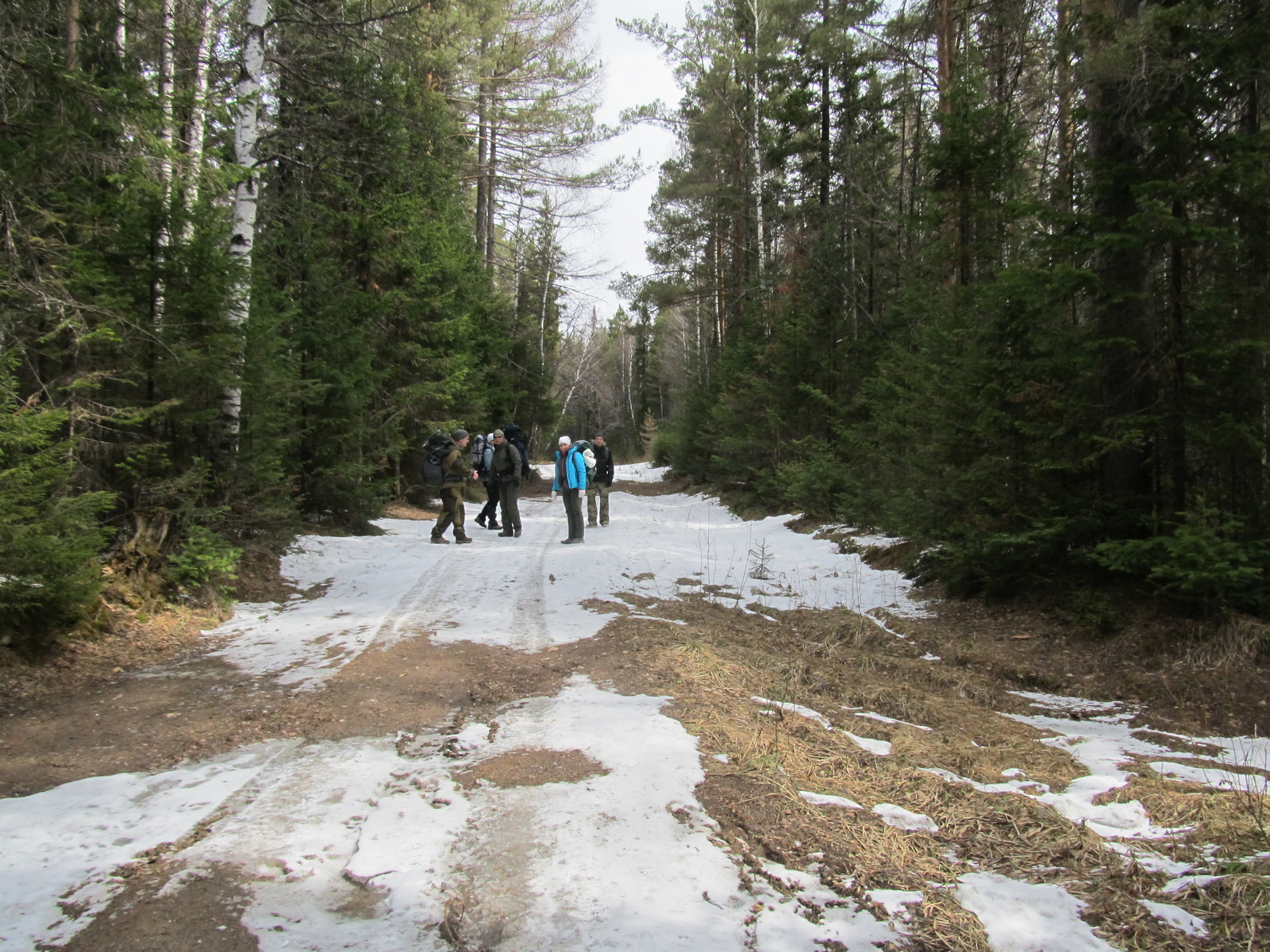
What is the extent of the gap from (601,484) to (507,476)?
268 cm

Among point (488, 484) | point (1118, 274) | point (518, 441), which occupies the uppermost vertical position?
point (1118, 274)

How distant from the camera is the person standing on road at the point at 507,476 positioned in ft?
40.8

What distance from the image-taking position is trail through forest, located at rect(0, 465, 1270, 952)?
2703mm

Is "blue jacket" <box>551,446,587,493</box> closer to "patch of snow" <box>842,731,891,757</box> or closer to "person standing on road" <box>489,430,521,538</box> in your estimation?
"person standing on road" <box>489,430,521,538</box>

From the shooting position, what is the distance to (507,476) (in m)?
12.5

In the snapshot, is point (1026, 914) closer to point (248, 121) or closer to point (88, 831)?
point (88, 831)

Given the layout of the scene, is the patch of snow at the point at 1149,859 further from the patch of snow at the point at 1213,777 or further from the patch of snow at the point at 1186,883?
the patch of snow at the point at 1213,777

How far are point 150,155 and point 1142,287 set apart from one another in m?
9.74

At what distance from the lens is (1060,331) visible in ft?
24.7

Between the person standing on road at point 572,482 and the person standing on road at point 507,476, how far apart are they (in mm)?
727

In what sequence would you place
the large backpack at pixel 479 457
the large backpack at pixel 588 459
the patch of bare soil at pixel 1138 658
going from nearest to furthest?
the patch of bare soil at pixel 1138 658, the large backpack at pixel 588 459, the large backpack at pixel 479 457

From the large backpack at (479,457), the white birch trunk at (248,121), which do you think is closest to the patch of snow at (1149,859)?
the white birch trunk at (248,121)

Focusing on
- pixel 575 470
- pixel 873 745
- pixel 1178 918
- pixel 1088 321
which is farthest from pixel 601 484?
pixel 1178 918

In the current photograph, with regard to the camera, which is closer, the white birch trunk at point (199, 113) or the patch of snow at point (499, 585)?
the patch of snow at point (499, 585)
